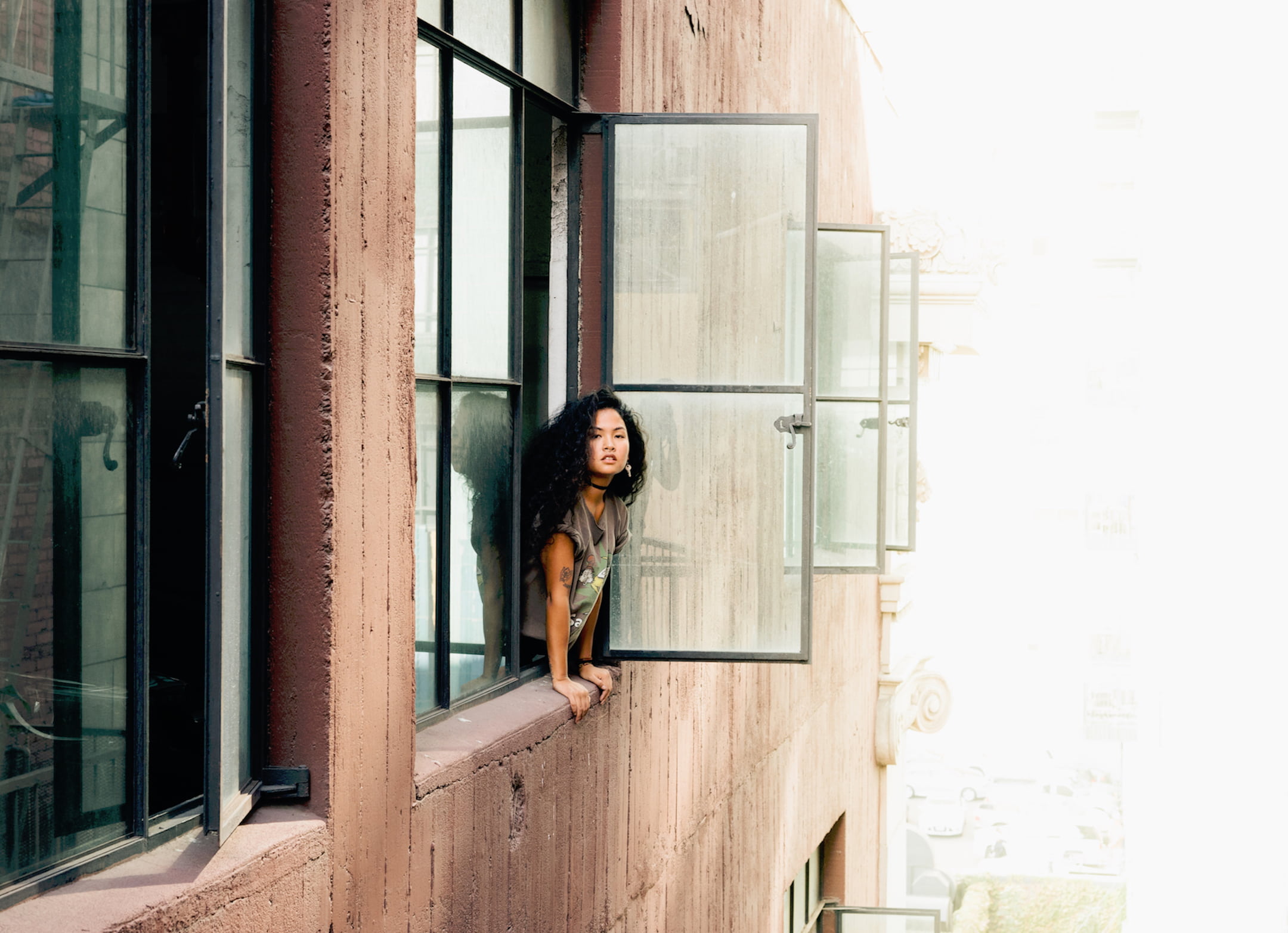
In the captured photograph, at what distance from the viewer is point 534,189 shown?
5.28m

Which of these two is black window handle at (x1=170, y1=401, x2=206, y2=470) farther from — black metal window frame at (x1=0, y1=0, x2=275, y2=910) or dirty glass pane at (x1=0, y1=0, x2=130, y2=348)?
dirty glass pane at (x1=0, y1=0, x2=130, y2=348)

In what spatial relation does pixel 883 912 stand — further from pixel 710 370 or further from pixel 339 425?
pixel 339 425

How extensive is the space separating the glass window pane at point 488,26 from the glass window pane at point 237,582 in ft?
5.44

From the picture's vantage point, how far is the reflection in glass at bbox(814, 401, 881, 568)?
900 cm

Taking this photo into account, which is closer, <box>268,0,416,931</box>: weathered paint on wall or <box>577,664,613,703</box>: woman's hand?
<box>268,0,416,931</box>: weathered paint on wall

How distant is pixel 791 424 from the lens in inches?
203

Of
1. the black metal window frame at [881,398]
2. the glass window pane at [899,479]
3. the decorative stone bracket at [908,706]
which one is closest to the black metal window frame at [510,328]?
the black metal window frame at [881,398]

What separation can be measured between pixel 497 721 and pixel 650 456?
1370 millimetres

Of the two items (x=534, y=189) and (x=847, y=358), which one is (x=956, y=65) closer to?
(x=847, y=358)

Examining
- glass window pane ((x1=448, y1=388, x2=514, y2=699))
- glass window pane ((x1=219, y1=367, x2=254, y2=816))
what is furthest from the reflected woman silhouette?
glass window pane ((x1=219, y1=367, x2=254, y2=816))

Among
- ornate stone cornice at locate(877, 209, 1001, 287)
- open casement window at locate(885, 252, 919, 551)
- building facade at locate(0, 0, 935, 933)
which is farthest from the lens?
ornate stone cornice at locate(877, 209, 1001, 287)

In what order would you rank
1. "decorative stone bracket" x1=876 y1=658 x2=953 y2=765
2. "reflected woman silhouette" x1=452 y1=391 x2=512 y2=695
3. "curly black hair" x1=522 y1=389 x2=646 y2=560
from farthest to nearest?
1. "decorative stone bracket" x1=876 y1=658 x2=953 y2=765
2. "curly black hair" x1=522 y1=389 x2=646 y2=560
3. "reflected woman silhouette" x1=452 y1=391 x2=512 y2=695

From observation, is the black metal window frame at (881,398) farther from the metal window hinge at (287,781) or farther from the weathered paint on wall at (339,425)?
the metal window hinge at (287,781)

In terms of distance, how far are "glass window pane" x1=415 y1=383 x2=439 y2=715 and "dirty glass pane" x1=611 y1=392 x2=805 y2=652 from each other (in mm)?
1236
